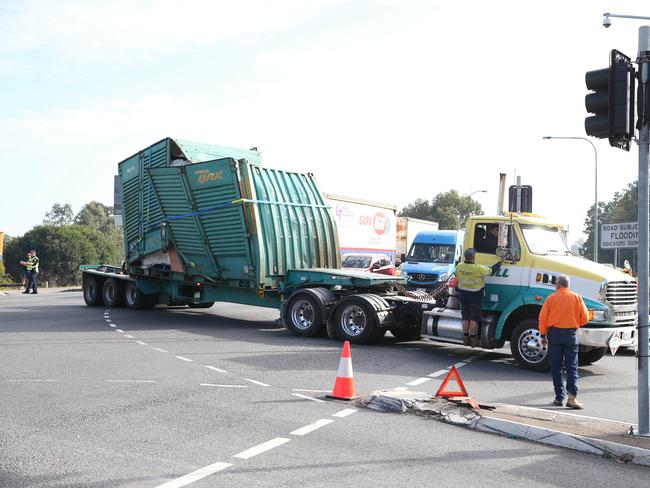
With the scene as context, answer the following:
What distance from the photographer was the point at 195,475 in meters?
5.51

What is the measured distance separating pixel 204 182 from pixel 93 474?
11050mm

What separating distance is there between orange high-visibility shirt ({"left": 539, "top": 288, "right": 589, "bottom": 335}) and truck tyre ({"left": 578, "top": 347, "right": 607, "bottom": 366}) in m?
3.28

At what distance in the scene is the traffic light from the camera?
22.5 feet

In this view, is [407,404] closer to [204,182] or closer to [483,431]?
[483,431]

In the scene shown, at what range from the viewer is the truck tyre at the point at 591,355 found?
1158 centimetres

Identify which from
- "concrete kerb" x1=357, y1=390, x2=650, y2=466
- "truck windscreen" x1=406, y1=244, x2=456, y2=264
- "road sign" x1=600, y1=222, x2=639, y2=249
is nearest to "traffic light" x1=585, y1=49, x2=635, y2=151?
"concrete kerb" x1=357, y1=390, x2=650, y2=466

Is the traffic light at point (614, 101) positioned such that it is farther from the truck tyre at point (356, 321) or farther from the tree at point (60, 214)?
the tree at point (60, 214)

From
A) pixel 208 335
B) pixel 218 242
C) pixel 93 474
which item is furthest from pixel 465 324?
pixel 93 474

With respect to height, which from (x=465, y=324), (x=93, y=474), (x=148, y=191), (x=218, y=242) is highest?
(x=148, y=191)

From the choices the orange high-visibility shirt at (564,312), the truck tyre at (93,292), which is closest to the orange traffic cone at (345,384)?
the orange high-visibility shirt at (564,312)

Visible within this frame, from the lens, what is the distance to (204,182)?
1602 cm

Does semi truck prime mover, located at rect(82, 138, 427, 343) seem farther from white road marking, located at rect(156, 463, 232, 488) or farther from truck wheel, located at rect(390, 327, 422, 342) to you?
white road marking, located at rect(156, 463, 232, 488)

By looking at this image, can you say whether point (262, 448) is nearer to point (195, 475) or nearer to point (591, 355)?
point (195, 475)

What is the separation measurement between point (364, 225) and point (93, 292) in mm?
15503
